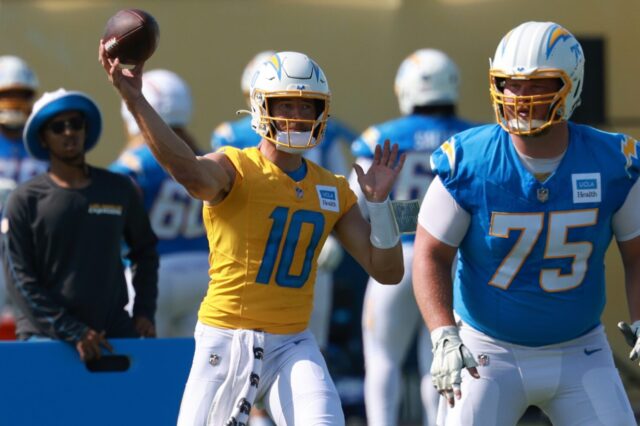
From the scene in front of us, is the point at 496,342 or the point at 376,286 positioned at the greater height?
the point at 496,342

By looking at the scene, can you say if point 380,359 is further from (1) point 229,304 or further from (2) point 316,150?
(1) point 229,304

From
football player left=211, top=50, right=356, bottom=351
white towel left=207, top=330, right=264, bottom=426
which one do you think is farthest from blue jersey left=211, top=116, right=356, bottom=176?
white towel left=207, top=330, right=264, bottom=426

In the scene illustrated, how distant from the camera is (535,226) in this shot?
15.4 ft

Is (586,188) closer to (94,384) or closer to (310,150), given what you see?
(94,384)

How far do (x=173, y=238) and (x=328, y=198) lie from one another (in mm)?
2441

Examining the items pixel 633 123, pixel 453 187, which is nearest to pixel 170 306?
pixel 453 187

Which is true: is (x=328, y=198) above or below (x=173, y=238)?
above

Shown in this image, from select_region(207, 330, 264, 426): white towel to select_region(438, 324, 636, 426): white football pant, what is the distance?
63 centimetres

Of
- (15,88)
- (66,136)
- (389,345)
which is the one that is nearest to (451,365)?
(66,136)

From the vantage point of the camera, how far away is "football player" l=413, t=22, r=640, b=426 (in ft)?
15.4

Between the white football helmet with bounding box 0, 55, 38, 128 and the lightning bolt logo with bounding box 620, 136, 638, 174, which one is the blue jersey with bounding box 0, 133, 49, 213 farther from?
the lightning bolt logo with bounding box 620, 136, 638, 174

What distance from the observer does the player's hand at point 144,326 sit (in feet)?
20.1

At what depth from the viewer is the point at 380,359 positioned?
7.14 m

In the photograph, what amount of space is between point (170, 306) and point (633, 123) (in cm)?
393
